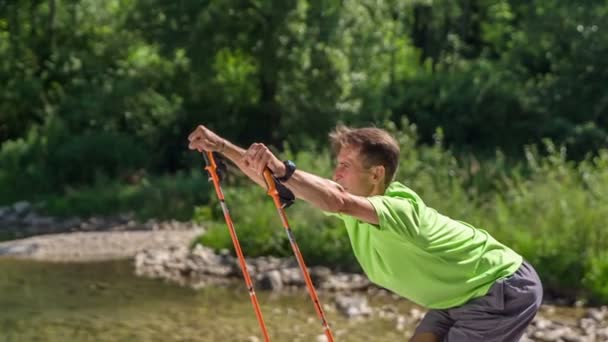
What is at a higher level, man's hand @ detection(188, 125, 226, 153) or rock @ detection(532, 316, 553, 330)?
man's hand @ detection(188, 125, 226, 153)

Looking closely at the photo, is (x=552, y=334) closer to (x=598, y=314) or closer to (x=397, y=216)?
(x=598, y=314)

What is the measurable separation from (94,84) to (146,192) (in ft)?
17.2

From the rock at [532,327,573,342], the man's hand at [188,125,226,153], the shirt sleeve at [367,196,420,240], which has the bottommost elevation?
the rock at [532,327,573,342]

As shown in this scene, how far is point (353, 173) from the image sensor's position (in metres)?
4.41

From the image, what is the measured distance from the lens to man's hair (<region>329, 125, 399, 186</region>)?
4348 mm

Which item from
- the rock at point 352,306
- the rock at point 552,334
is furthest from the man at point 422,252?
the rock at point 352,306

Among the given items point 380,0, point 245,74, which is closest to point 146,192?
point 245,74

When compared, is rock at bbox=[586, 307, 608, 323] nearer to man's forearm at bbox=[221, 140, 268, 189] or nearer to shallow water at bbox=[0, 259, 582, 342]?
shallow water at bbox=[0, 259, 582, 342]

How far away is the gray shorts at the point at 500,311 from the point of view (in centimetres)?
433

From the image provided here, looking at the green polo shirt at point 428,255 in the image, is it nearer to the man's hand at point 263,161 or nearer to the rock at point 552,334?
the man's hand at point 263,161

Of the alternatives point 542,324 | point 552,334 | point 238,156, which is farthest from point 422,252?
point 542,324

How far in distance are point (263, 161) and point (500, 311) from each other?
47.0 inches

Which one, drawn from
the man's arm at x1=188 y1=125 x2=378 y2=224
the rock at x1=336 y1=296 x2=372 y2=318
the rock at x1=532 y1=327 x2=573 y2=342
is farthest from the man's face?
the rock at x1=336 y1=296 x2=372 y2=318

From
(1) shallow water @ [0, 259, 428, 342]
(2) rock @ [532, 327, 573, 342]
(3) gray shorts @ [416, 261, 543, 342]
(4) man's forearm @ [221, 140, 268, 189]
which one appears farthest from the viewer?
(1) shallow water @ [0, 259, 428, 342]
